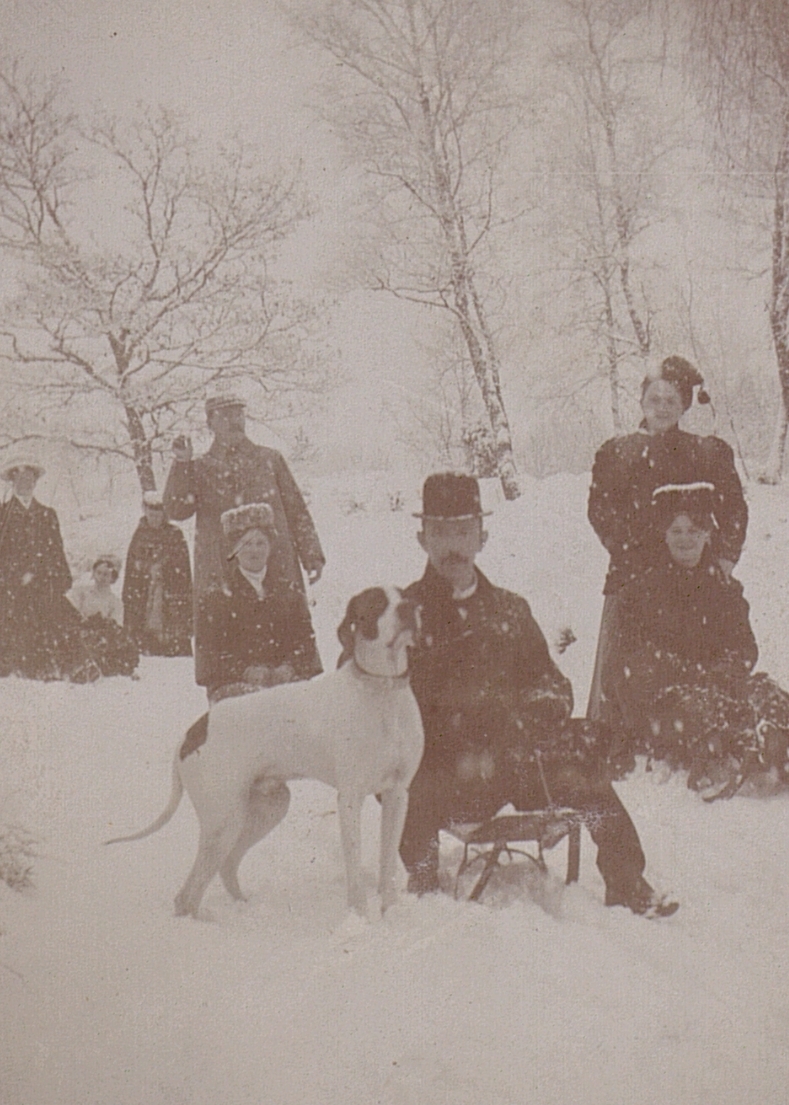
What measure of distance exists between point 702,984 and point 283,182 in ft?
6.37

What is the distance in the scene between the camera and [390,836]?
1.79 meters

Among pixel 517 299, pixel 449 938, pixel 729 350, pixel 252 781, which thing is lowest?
pixel 449 938

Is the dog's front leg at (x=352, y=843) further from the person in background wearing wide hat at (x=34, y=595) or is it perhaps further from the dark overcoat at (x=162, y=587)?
the person in background wearing wide hat at (x=34, y=595)

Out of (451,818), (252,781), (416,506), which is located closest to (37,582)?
(252,781)

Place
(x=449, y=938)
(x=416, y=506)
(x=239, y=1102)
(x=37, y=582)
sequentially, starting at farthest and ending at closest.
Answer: (x=37, y=582), (x=416, y=506), (x=449, y=938), (x=239, y=1102)

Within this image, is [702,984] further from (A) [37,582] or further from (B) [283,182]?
(B) [283,182]

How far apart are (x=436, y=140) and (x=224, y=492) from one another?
38.0 inches

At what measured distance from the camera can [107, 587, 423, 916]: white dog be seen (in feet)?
5.58

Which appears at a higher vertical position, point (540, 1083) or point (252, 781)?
point (252, 781)

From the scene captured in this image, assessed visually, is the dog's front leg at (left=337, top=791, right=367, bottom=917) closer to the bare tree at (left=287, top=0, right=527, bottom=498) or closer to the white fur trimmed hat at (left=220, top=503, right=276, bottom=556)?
the white fur trimmed hat at (left=220, top=503, right=276, bottom=556)

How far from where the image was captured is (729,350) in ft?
Answer: 7.34

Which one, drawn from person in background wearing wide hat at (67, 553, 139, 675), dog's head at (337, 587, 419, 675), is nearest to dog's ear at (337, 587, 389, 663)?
dog's head at (337, 587, 419, 675)

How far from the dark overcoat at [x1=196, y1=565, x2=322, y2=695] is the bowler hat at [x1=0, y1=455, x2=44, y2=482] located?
0.50 m

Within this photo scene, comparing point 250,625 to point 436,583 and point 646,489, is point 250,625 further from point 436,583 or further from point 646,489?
point 646,489
